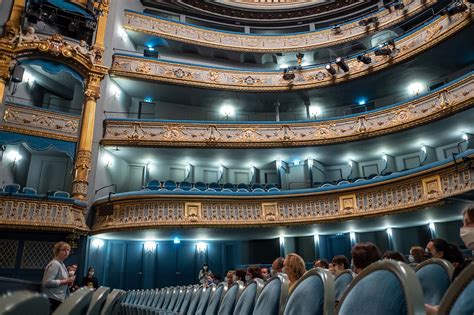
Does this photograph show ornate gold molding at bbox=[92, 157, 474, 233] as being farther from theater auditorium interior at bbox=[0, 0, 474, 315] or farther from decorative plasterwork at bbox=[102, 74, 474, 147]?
decorative plasterwork at bbox=[102, 74, 474, 147]

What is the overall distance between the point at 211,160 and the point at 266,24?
8.22 metres

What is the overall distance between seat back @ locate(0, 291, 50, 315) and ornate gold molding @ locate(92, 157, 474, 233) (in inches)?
391

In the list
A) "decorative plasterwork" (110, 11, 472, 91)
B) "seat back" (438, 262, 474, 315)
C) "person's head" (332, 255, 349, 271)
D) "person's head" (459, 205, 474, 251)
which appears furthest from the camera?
"decorative plasterwork" (110, 11, 472, 91)

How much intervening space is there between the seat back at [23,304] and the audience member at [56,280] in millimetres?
3496

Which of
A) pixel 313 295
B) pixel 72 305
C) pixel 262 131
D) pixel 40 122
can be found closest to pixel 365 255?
pixel 313 295

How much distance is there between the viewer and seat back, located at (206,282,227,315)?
2525 mm

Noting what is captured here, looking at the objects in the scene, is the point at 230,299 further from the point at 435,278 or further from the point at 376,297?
the point at 376,297

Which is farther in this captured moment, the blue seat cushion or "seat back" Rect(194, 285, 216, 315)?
"seat back" Rect(194, 285, 216, 315)

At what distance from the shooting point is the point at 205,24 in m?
18.0

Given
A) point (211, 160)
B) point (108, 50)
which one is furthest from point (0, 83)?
point (211, 160)

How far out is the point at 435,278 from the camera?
164 cm

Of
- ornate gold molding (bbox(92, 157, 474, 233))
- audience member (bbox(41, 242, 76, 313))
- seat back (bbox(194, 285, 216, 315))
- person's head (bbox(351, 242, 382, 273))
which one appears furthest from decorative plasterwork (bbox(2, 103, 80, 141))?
person's head (bbox(351, 242, 382, 273))

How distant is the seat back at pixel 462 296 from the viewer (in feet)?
2.83

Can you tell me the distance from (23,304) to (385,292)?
0.82 metres
